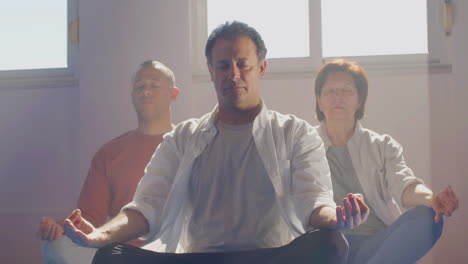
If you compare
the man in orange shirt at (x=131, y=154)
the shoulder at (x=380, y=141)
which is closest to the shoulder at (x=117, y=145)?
the man in orange shirt at (x=131, y=154)

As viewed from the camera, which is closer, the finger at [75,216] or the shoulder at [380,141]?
the finger at [75,216]

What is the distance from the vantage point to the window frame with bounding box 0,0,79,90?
8.75 feet

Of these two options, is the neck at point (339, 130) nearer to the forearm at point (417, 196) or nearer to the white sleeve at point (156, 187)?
the forearm at point (417, 196)

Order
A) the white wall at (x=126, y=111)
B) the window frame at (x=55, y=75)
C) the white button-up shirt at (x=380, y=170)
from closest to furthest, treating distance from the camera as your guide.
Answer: the white button-up shirt at (x=380, y=170) → the white wall at (x=126, y=111) → the window frame at (x=55, y=75)

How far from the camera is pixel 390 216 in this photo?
1.78m

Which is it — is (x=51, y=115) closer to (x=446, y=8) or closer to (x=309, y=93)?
(x=309, y=93)

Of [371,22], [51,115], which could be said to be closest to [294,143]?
[371,22]

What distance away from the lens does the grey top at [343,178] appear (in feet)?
5.93

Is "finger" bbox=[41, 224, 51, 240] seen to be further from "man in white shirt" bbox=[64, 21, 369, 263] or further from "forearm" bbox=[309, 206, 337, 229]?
"forearm" bbox=[309, 206, 337, 229]

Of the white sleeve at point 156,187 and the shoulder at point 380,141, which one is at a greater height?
the shoulder at point 380,141

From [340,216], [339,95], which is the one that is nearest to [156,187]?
[340,216]

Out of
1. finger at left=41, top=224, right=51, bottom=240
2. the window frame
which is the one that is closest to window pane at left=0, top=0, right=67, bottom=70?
the window frame

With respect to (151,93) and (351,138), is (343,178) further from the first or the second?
(151,93)

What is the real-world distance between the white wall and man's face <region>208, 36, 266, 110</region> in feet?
3.17
